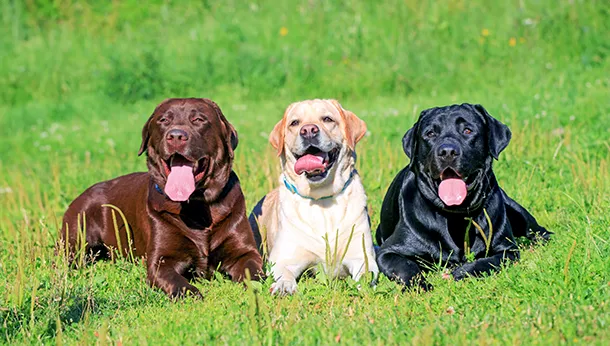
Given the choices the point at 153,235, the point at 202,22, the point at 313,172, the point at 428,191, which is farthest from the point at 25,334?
the point at 202,22

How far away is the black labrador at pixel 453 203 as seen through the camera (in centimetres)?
561

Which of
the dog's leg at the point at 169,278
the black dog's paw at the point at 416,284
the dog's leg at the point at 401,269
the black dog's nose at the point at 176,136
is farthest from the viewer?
the black dog's nose at the point at 176,136

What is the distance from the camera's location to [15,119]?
14.4 metres

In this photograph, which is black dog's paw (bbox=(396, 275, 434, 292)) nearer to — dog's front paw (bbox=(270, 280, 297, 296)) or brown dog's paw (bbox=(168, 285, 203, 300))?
dog's front paw (bbox=(270, 280, 297, 296))

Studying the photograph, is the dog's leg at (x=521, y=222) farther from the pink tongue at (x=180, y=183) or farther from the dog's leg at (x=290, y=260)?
the pink tongue at (x=180, y=183)

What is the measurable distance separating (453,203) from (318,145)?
1.00 metres

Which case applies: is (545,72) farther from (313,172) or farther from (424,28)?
(313,172)

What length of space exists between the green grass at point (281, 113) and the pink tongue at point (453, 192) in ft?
1.74

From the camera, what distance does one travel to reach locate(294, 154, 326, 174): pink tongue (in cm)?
583

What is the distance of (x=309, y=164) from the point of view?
19.1ft

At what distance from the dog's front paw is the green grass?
0.31ft

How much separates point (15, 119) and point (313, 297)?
1052 centimetres

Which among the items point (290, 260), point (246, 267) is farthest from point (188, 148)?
point (290, 260)

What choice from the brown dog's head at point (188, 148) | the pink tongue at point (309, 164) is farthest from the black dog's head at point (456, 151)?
the brown dog's head at point (188, 148)
